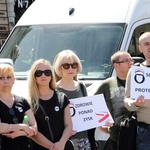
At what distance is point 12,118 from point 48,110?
37cm

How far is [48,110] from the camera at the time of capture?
412cm

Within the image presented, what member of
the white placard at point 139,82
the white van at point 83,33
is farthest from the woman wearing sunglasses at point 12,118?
the white van at point 83,33

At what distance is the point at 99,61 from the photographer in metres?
5.86

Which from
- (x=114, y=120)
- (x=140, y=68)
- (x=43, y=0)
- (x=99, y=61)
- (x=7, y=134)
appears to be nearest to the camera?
(x=7, y=134)

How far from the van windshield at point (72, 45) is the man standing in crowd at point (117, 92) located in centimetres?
96

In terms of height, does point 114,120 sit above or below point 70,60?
below

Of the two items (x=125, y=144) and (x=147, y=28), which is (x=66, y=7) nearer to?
(x=147, y=28)

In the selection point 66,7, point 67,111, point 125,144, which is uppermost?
point 66,7

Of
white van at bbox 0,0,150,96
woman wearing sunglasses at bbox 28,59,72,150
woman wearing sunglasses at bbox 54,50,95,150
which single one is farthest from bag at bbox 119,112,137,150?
white van at bbox 0,0,150,96

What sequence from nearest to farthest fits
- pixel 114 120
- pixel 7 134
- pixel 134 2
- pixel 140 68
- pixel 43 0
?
1. pixel 7 134
2. pixel 140 68
3. pixel 114 120
4. pixel 134 2
5. pixel 43 0

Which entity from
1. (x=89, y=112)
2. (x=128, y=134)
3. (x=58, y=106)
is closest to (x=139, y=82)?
(x=128, y=134)

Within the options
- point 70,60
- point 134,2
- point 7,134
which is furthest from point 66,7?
point 7,134

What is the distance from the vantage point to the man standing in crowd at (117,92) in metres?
4.53

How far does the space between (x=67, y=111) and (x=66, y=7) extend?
2.84 metres
